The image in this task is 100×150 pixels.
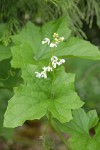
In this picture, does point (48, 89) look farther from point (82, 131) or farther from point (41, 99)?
point (82, 131)

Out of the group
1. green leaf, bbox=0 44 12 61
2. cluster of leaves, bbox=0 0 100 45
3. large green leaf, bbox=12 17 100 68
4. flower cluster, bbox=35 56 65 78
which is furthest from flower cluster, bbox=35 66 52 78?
cluster of leaves, bbox=0 0 100 45

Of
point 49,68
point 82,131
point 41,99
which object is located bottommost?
point 82,131

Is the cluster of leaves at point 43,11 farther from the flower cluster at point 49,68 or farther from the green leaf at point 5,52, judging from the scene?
the flower cluster at point 49,68

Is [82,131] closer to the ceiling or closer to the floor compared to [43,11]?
closer to the floor

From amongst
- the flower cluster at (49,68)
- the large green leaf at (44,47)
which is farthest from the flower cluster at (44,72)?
the large green leaf at (44,47)

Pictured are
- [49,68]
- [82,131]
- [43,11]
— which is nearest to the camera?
[49,68]

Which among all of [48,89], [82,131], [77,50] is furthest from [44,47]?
[82,131]
